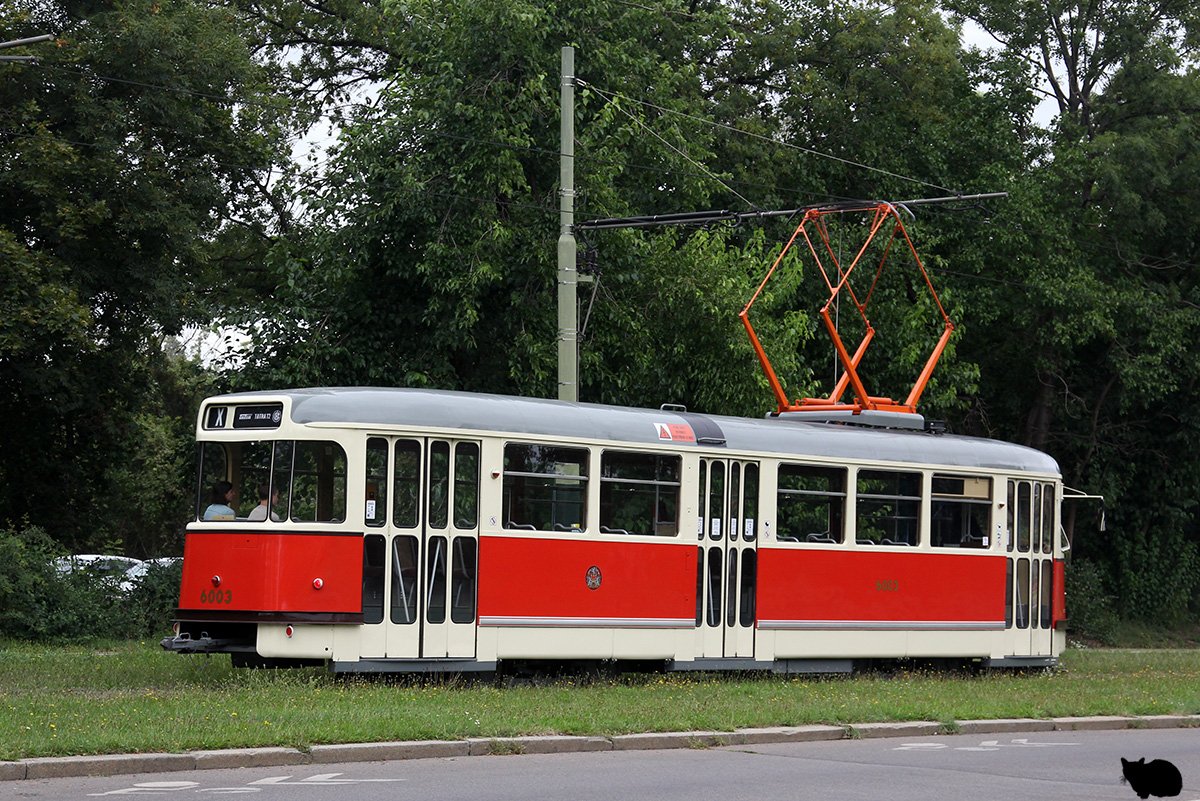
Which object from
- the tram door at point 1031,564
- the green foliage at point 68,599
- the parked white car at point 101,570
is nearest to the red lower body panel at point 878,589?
the tram door at point 1031,564

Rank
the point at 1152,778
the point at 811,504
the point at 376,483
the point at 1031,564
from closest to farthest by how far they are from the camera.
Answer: the point at 1152,778
the point at 376,483
the point at 811,504
the point at 1031,564

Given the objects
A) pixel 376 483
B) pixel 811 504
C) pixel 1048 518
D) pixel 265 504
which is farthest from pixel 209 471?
pixel 1048 518

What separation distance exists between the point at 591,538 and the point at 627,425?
4.42 feet

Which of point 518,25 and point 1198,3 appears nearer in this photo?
point 518,25

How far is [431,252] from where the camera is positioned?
23.6 meters

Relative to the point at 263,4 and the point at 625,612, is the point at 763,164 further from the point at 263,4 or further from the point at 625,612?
the point at 625,612

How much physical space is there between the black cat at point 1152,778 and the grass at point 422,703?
25.7 ft

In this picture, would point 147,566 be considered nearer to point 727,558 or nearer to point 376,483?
point 376,483

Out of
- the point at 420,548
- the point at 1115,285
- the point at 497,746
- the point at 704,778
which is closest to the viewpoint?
the point at 704,778

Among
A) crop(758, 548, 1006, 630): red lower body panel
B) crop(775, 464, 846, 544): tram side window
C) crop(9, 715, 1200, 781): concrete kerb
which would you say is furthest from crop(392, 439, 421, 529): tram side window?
crop(775, 464, 846, 544): tram side window

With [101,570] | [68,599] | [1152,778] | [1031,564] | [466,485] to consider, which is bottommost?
[68,599]

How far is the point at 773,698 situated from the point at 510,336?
11039 millimetres

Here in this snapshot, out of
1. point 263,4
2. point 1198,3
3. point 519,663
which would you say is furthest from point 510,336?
point 1198,3

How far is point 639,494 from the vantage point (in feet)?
57.2
